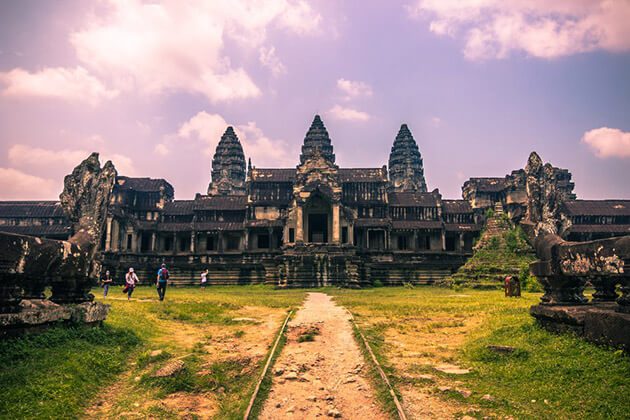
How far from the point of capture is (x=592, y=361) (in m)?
7.29

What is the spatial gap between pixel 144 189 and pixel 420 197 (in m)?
30.1

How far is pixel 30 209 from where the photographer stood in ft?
171

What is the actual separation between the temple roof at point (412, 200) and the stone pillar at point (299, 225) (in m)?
11.3

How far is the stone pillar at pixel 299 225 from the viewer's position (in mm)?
39919

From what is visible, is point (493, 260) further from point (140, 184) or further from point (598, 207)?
point (140, 184)

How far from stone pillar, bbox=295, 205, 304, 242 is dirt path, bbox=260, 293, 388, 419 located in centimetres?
2769

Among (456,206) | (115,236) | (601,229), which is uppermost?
(456,206)

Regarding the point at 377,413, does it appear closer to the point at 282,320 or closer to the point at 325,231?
the point at 282,320

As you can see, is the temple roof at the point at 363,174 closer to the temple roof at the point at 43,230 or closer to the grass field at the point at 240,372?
the temple roof at the point at 43,230

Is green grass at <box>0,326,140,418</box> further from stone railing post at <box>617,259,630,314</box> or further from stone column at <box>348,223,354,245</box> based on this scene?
stone column at <box>348,223,354,245</box>

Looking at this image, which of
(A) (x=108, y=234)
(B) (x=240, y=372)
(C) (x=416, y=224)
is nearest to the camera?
(B) (x=240, y=372)

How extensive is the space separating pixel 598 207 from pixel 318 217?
31.3 metres

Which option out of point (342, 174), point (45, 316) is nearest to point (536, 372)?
point (45, 316)

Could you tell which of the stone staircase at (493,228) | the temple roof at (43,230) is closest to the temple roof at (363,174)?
the stone staircase at (493,228)
